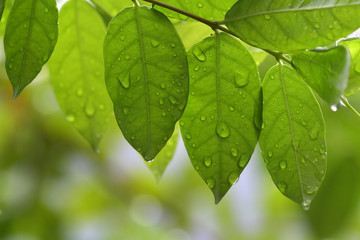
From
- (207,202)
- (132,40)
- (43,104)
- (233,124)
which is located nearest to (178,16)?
(132,40)

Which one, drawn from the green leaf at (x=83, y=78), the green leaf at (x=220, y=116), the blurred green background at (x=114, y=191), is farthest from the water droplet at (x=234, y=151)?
the blurred green background at (x=114, y=191)

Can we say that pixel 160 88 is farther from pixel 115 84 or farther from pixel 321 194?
pixel 321 194

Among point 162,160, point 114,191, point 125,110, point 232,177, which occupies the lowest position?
point 114,191

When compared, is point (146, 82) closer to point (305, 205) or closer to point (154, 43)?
point (154, 43)

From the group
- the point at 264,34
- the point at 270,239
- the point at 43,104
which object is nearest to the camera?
the point at 264,34

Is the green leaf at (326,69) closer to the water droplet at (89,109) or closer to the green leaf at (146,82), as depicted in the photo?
the green leaf at (146,82)

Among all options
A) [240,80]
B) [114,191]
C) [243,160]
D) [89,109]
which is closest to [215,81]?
[240,80]

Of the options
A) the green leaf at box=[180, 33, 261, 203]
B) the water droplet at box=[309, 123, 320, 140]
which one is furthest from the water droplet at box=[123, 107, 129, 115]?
the water droplet at box=[309, 123, 320, 140]
